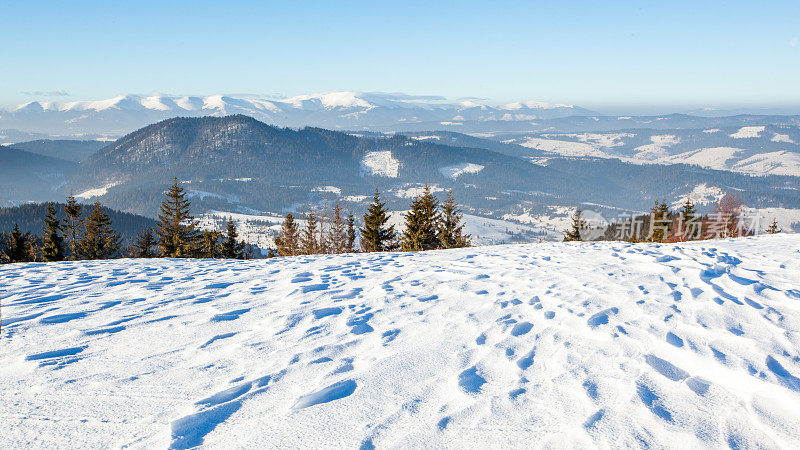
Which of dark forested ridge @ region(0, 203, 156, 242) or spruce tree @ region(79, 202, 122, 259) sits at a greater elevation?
spruce tree @ region(79, 202, 122, 259)

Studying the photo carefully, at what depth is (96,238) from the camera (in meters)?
39.4

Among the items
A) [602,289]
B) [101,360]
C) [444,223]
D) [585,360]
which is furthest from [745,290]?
[444,223]

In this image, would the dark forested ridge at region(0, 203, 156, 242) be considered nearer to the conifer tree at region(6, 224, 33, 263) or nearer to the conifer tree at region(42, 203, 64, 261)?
the conifer tree at region(6, 224, 33, 263)

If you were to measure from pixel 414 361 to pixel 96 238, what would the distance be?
153ft

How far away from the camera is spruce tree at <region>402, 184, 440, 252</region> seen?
117ft

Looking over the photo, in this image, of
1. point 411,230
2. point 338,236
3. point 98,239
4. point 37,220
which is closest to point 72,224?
point 98,239

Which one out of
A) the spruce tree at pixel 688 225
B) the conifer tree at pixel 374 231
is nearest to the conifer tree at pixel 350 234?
the conifer tree at pixel 374 231

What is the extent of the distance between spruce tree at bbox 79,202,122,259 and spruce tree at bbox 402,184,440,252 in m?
29.7

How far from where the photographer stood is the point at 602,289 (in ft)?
22.7

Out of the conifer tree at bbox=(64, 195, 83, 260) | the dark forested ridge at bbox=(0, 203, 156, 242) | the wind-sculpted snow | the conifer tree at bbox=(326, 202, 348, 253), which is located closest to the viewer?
the wind-sculpted snow

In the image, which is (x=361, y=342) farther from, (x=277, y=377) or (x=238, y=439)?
(x=238, y=439)

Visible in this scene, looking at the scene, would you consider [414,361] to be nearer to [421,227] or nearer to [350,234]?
[421,227]

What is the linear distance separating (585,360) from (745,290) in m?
4.54

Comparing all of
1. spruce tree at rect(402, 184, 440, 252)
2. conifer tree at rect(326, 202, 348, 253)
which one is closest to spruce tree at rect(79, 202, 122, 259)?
conifer tree at rect(326, 202, 348, 253)
